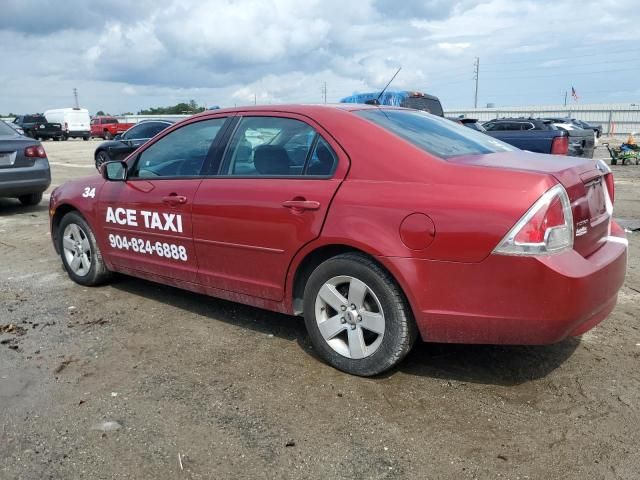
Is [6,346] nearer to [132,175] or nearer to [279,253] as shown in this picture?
[132,175]

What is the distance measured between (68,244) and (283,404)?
10.4 feet

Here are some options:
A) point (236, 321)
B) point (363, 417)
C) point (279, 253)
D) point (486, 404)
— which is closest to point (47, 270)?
point (236, 321)

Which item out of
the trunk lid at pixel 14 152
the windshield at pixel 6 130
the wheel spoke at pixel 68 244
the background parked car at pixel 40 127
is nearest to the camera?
the wheel spoke at pixel 68 244

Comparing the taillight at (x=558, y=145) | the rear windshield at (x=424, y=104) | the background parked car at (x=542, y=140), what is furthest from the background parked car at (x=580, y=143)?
the rear windshield at (x=424, y=104)

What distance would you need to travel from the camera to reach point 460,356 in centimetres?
362

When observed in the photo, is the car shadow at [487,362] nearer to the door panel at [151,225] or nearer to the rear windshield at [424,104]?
the door panel at [151,225]

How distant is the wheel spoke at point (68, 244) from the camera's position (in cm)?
523

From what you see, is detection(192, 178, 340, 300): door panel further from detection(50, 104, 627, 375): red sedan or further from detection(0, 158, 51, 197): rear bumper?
detection(0, 158, 51, 197): rear bumper

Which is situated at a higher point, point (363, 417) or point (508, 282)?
point (508, 282)

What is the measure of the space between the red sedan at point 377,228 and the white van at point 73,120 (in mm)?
40863

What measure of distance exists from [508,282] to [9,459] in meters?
2.47

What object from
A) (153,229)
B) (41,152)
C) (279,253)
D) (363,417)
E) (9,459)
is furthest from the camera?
(41,152)

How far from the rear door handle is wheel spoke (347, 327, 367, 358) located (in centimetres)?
75

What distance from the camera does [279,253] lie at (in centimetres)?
352
